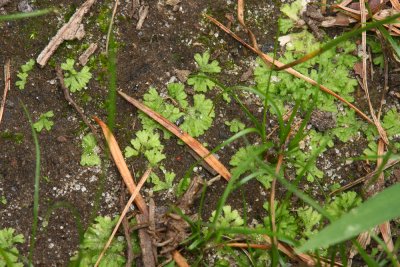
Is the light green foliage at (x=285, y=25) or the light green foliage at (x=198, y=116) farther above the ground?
the light green foliage at (x=285, y=25)

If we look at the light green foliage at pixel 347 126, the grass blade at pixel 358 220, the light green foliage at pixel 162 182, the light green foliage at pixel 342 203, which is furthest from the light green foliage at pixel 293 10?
the grass blade at pixel 358 220

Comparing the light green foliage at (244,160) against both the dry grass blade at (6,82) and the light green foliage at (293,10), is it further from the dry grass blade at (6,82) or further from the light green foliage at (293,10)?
the dry grass blade at (6,82)

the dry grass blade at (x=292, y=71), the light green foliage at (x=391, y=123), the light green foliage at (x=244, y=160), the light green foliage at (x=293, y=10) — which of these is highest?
the light green foliage at (x=293, y=10)

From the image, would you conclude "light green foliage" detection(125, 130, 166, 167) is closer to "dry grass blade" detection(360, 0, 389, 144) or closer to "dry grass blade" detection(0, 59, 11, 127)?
"dry grass blade" detection(0, 59, 11, 127)

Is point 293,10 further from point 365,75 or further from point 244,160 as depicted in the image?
point 244,160

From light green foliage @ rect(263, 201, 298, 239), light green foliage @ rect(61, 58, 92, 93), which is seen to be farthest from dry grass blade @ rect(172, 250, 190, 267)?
light green foliage @ rect(61, 58, 92, 93)

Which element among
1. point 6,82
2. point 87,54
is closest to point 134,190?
point 87,54
